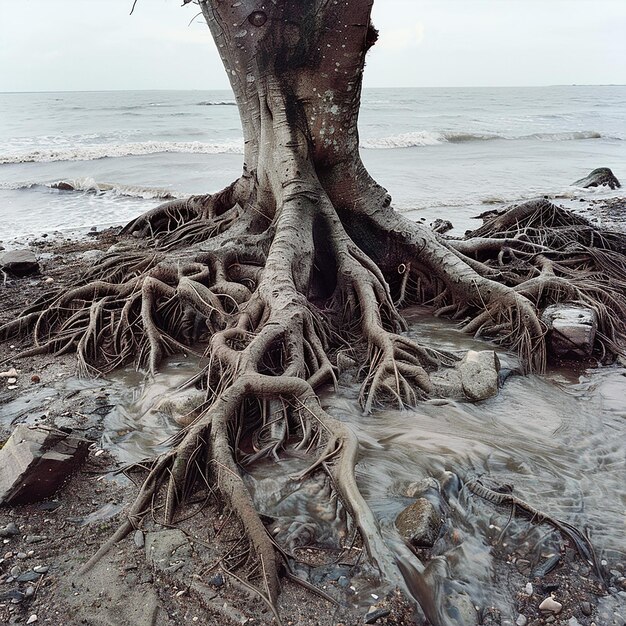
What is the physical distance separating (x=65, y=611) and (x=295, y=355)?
7.53 ft

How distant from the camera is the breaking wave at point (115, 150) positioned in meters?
22.6

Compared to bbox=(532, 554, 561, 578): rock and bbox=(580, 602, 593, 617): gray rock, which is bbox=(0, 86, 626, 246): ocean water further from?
bbox=(580, 602, 593, 617): gray rock

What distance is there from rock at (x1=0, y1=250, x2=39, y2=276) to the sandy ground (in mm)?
5379

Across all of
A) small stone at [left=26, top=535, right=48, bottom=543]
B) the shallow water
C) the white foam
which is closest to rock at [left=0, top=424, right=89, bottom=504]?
small stone at [left=26, top=535, right=48, bottom=543]

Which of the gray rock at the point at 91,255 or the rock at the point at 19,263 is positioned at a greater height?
the rock at the point at 19,263

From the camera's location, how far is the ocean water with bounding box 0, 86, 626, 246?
13.7m

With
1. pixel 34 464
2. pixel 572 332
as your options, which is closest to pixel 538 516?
pixel 572 332

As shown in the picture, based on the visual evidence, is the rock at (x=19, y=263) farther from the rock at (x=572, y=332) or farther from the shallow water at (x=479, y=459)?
the rock at (x=572, y=332)

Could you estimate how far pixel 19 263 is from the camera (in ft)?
25.9

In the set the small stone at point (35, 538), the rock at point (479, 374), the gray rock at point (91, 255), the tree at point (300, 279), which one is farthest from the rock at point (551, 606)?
the gray rock at point (91, 255)

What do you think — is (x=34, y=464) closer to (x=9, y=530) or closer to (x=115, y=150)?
(x=9, y=530)

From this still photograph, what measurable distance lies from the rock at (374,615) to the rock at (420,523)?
0.44 m

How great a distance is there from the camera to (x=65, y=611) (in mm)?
2520

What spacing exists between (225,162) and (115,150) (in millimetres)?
6324
